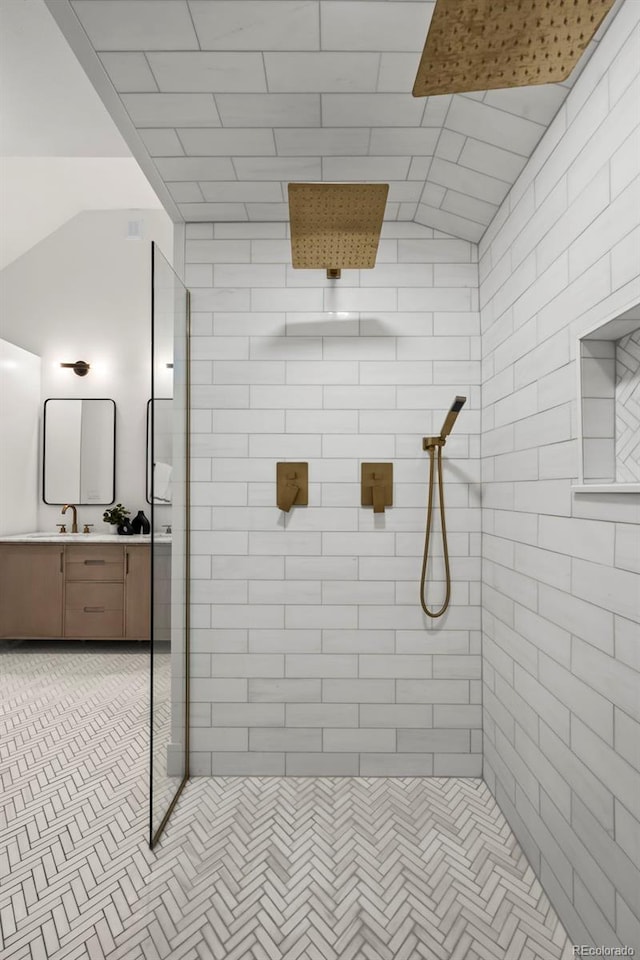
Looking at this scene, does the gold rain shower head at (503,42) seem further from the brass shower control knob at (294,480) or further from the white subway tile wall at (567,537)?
the brass shower control knob at (294,480)

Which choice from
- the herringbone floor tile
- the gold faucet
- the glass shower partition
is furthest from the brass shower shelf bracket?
the gold faucet

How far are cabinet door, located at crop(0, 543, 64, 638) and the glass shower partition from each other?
217cm

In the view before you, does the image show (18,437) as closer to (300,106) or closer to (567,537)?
(300,106)

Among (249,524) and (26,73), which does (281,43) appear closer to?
(249,524)

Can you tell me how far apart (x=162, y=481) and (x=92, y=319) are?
3.18 m

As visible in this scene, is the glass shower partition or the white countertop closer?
the glass shower partition

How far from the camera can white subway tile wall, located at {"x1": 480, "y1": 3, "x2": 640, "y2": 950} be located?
1176 mm

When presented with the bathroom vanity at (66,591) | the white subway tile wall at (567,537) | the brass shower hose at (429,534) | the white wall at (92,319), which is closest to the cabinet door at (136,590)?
the bathroom vanity at (66,591)

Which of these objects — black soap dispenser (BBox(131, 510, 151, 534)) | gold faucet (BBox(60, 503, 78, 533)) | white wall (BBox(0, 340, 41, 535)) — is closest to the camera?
white wall (BBox(0, 340, 41, 535))

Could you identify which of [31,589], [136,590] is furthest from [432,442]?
[31,589]

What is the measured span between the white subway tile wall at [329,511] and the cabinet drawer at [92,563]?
1948 millimetres

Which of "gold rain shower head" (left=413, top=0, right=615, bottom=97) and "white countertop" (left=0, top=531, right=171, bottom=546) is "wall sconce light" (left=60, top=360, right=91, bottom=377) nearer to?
"white countertop" (left=0, top=531, right=171, bottom=546)

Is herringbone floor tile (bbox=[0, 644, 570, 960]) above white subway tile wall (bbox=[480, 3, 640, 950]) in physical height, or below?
below

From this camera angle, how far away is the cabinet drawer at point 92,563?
3941mm
